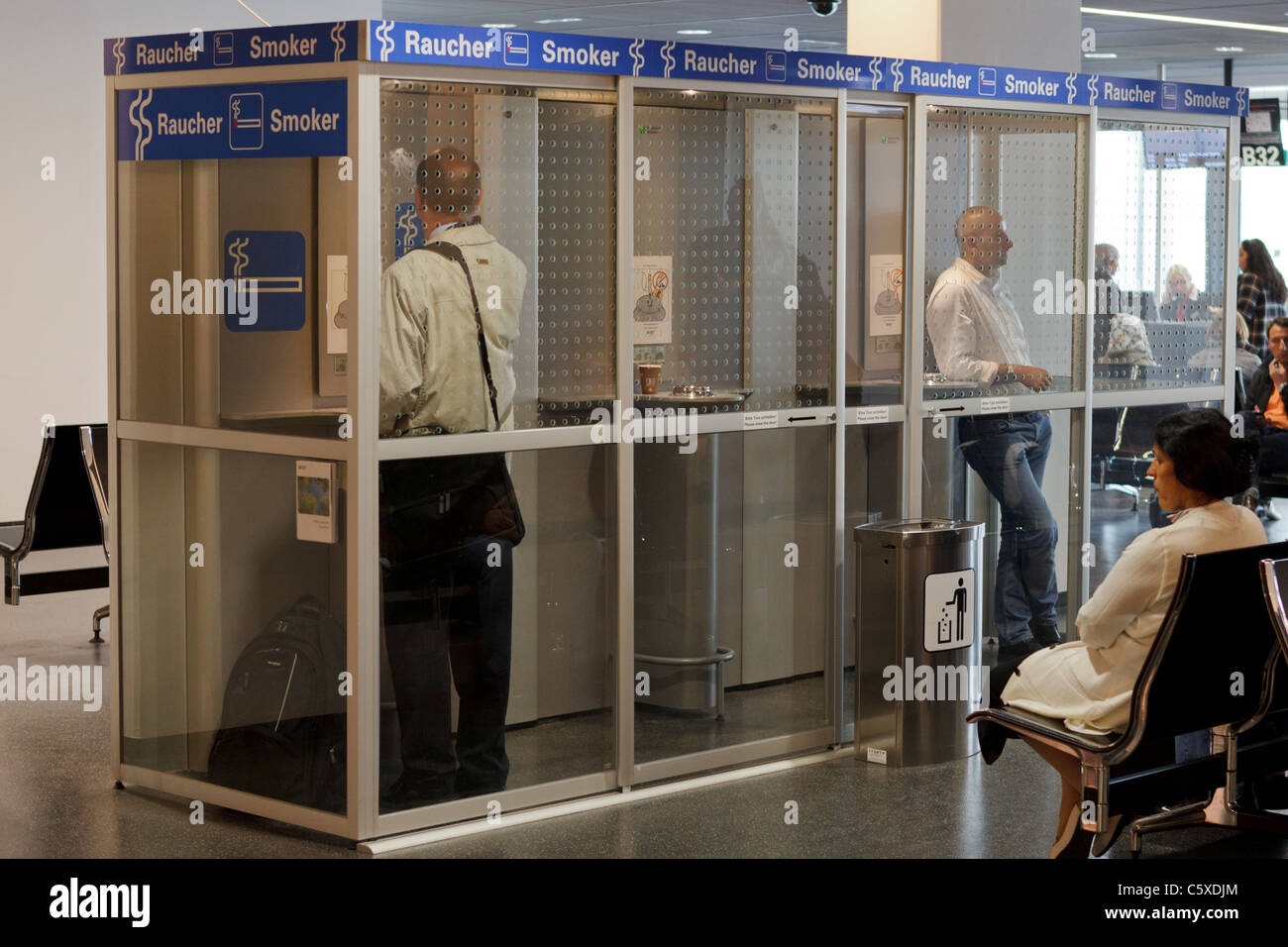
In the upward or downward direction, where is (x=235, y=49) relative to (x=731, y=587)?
upward

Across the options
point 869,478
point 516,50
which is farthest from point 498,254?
point 869,478

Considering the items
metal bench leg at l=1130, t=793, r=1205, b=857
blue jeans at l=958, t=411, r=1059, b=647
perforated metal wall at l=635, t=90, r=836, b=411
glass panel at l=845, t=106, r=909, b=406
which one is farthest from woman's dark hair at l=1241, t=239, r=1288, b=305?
metal bench leg at l=1130, t=793, r=1205, b=857

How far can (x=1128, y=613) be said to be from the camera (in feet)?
13.0

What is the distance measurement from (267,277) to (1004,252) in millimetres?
2908

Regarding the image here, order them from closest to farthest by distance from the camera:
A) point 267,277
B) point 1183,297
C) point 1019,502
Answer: point 267,277, point 1019,502, point 1183,297

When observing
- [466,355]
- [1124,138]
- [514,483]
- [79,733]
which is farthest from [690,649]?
[1124,138]

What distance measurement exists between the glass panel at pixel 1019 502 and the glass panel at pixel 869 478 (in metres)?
0.30

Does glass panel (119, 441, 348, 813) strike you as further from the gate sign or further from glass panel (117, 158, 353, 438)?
the gate sign

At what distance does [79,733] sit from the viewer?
5.49 metres

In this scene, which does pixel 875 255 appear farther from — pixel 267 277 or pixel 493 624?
pixel 267 277

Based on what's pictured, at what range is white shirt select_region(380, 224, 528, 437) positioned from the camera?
426 cm
